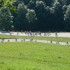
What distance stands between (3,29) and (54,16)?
3268cm

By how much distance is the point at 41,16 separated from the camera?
488ft

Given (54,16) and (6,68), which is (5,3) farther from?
(54,16)

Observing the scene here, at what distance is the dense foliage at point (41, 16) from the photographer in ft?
462

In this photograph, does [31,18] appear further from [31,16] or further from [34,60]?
[34,60]

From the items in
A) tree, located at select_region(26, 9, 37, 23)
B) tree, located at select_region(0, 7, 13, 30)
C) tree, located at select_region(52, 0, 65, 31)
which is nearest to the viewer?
tree, located at select_region(0, 7, 13, 30)

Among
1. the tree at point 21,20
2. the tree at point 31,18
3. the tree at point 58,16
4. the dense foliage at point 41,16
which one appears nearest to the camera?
the tree at point 21,20

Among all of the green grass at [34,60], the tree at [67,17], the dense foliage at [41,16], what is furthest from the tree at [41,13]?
the green grass at [34,60]

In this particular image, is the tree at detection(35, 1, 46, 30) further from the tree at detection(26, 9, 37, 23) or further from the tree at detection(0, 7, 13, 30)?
the tree at detection(0, 7, 13, 30)

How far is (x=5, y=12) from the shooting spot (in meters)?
130

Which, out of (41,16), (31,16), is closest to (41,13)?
(41,16)

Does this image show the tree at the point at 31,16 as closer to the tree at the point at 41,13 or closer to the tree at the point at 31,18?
the tree at the point at 31,18

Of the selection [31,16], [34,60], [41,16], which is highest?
[31,16]

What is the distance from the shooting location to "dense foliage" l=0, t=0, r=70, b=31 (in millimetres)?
140875

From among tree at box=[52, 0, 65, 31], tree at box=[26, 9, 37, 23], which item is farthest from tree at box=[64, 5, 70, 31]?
tree at box=[26, 9, 37, 23]
